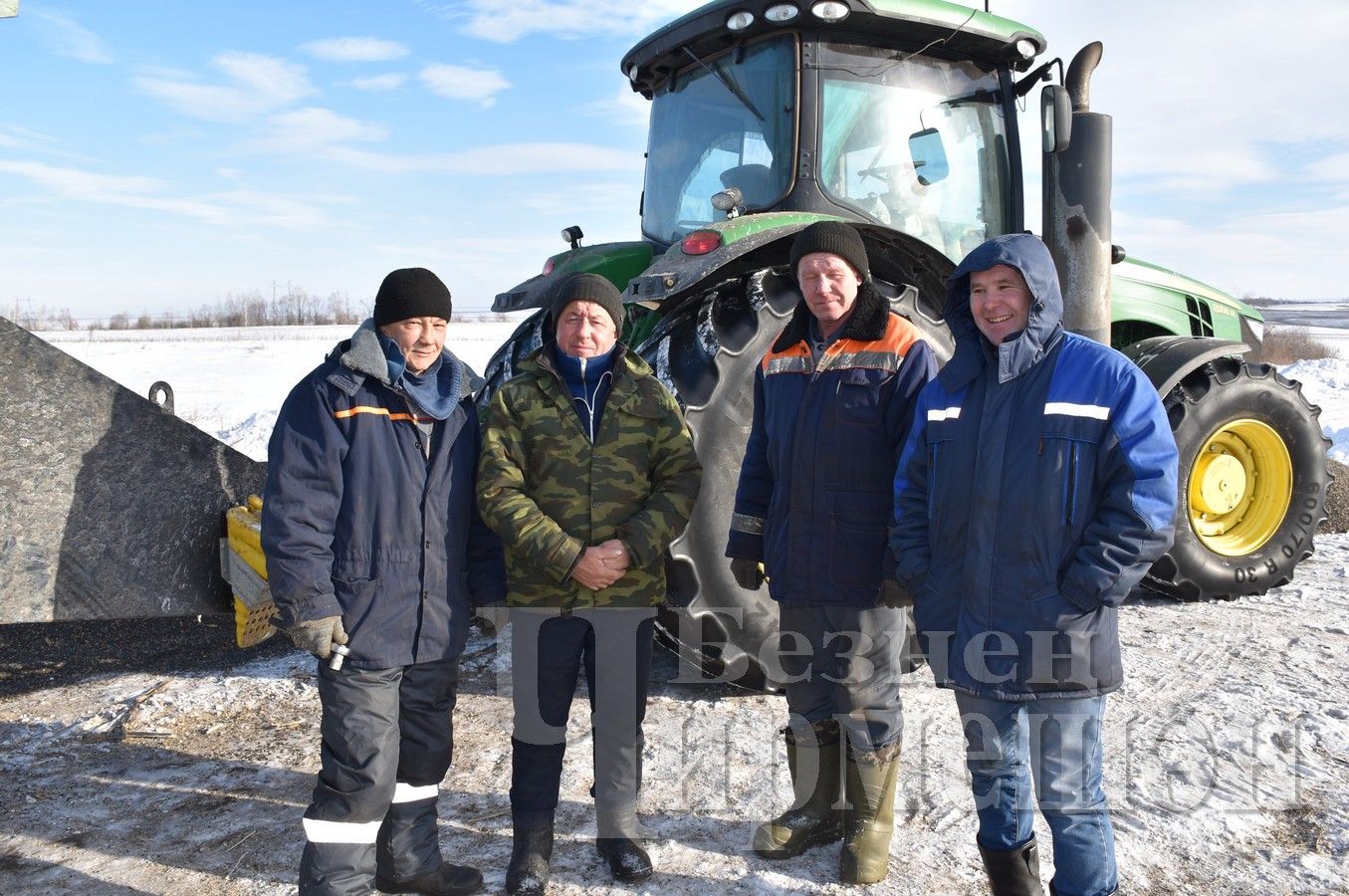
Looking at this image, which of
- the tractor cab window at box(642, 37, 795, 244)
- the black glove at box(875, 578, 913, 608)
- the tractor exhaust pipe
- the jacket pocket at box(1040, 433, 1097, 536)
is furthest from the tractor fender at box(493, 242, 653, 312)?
the jacket pocket at box(1040, 433, 1097, 536)

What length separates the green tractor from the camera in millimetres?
2965

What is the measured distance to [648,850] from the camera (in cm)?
248

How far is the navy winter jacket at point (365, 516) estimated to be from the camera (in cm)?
207

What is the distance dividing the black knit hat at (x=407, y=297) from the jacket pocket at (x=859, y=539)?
3.52ft

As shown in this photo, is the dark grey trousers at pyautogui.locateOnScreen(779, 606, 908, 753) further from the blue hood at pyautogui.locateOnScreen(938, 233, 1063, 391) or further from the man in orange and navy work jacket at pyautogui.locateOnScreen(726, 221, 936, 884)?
the blue hood at pyautogui.locateOnScreen(938, 233, 1063, 391)

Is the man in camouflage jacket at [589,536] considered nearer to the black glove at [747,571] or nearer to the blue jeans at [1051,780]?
the black glove at [747,571]

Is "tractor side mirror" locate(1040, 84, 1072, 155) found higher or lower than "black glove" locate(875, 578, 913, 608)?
higher

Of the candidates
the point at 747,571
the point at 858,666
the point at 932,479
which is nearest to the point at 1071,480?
the point at 932,479

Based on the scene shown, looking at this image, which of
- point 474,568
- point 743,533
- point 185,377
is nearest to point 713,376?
point 743,533

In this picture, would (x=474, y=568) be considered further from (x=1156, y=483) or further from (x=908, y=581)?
(x=1156, y=483)

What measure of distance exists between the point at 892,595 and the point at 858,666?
205 millimetres

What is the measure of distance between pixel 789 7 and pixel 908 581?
228 centimetres

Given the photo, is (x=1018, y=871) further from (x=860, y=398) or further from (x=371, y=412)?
(x=371, y=412)

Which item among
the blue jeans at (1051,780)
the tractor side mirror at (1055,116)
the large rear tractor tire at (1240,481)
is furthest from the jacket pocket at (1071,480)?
the large rear tractor tire at (1240,481)
